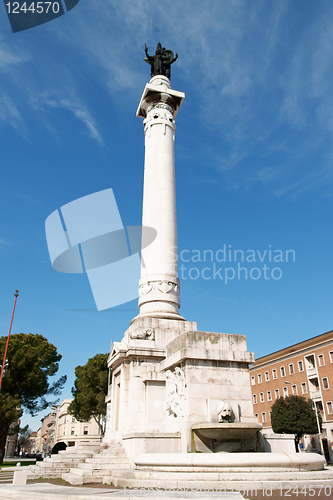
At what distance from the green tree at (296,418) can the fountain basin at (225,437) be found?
115 ft

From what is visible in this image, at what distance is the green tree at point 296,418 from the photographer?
1676 inches

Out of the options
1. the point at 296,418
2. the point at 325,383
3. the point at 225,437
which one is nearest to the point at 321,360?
the point at 325,383

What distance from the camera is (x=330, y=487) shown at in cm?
875

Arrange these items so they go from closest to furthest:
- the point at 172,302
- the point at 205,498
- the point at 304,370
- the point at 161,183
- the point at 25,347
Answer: the point at 205,498, the point at 172,302, the point at 161,183, the point at 25,347, the point at 304,370

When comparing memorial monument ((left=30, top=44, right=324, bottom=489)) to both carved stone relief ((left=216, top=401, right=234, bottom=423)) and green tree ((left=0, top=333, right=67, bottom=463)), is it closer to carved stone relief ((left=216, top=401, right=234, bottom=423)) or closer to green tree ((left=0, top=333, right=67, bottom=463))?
carved stone relief ((left=216, top=401, right=234, bottom=423))

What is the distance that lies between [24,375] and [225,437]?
2634 cm

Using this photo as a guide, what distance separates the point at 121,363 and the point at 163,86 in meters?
17.1

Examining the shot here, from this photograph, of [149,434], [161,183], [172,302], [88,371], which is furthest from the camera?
[88,371]

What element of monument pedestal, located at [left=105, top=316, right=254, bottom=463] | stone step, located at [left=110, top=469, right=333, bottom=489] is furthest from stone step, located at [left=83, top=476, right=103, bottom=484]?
stone step, located at [left=110, top=469, right=333, bottom=489]

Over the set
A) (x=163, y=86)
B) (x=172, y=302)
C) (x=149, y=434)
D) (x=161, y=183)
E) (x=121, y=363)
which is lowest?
(x=149, y=434)

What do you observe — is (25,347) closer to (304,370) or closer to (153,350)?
(153,350)

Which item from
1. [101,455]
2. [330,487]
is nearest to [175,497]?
[330,487]

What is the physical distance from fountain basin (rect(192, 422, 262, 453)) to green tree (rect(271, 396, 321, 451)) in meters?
35.2

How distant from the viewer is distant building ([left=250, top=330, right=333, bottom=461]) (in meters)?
46.8
